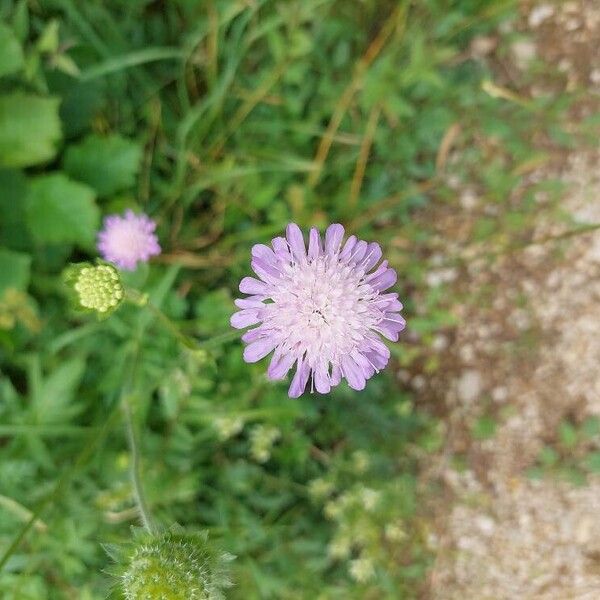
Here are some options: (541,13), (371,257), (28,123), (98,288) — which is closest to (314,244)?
(371,257)

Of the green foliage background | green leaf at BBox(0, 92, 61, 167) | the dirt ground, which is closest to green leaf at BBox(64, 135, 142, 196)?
the green foliage background

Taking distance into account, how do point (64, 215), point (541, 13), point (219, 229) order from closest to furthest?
point (64, 215)
point (219, 229)
point (541, 13)

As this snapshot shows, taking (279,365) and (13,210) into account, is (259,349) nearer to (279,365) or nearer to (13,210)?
(279,365)

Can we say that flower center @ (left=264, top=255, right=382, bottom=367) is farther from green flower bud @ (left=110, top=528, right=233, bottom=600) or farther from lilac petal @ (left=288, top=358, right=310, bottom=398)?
green flower bud @ (left=110, top=528, right=233, bottom=600)

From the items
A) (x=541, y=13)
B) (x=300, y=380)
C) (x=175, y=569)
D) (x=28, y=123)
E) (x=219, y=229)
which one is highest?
(x=541, y=13)

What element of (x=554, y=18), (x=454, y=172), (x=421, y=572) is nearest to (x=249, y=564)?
(x=421, y=572)

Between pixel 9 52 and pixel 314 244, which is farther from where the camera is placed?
pixel 9 52

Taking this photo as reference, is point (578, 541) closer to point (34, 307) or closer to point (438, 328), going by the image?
point (438, 328)
